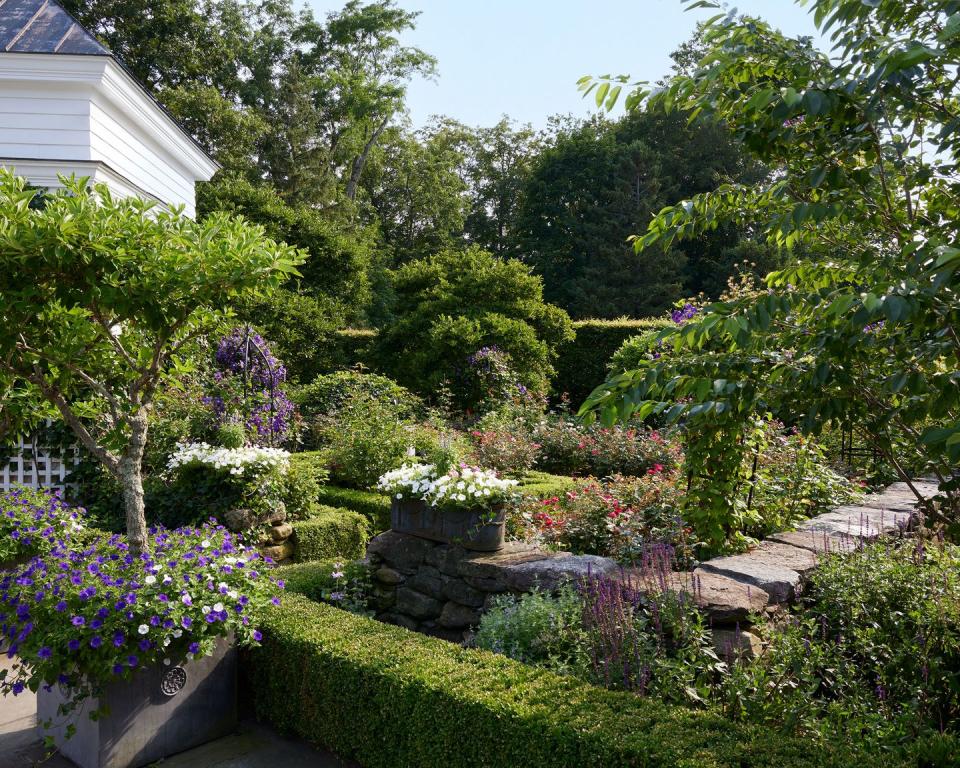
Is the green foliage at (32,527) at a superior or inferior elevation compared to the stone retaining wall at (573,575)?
superior

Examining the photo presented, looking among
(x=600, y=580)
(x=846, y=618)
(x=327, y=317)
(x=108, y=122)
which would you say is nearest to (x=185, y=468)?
(x=600, y=580)

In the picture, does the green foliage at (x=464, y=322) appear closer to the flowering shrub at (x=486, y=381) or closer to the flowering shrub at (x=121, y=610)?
the flowering shrub at (x=486, y=381)

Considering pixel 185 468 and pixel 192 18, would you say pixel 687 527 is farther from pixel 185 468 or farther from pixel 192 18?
pixel 192 18

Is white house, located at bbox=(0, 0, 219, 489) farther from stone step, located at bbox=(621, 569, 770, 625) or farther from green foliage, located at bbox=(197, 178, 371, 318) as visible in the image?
green foliage, located at bbox=(197, 178, 371, 318)

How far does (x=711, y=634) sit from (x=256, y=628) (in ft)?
7.27

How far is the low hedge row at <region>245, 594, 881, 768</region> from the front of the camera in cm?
244

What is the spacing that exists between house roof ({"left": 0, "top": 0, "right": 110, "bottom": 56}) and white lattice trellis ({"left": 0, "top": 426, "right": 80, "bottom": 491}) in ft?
16.3

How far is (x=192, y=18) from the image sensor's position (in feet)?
69.4

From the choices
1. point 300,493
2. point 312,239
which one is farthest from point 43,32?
point 312,239

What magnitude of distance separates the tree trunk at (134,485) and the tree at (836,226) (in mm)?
2640

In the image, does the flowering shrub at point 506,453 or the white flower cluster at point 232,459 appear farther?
the flowering shrub at point 506,453

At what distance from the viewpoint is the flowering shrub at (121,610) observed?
3.13 m

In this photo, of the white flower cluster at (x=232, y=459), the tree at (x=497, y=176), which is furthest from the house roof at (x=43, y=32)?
the tree at (x=497, y=176)

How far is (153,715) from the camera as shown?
3.42 m
